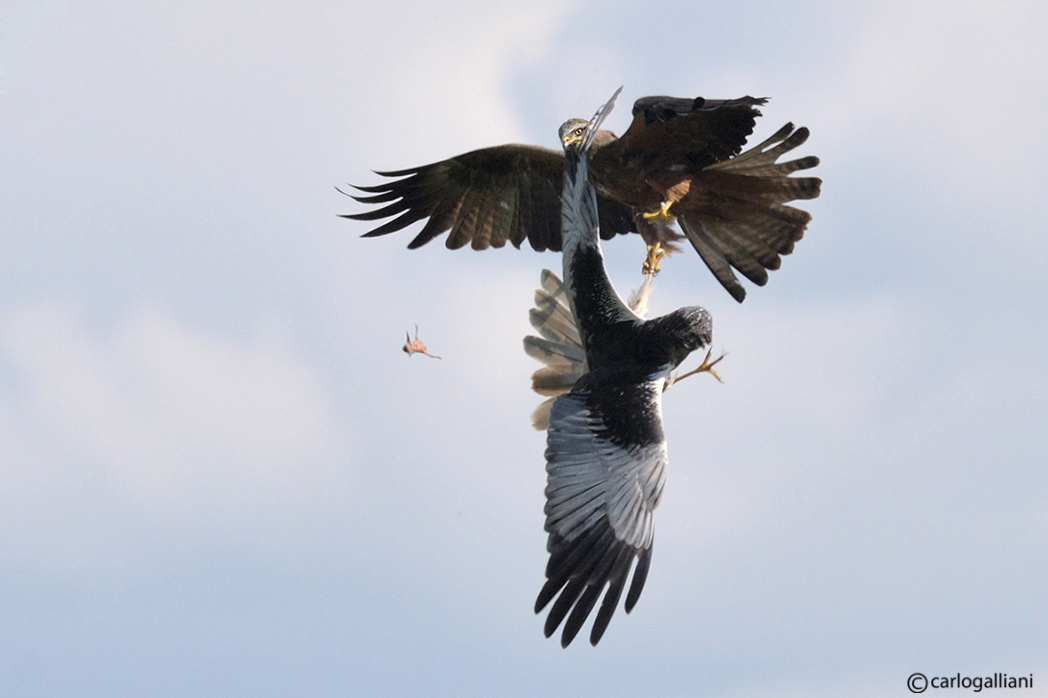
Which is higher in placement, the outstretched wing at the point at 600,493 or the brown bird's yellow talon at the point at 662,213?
the brown bird's yellow talon at the point at 662,213

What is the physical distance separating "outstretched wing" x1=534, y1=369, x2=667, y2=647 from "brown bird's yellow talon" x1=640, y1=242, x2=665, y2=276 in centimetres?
126

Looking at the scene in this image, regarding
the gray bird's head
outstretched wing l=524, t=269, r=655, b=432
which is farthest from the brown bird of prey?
the gray bird's head

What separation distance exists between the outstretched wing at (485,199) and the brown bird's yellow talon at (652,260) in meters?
1.77

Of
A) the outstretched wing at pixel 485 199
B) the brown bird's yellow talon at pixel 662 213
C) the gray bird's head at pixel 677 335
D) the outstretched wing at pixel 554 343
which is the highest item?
the outstretched wing at pixel 485 199

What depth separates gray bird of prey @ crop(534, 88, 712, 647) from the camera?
22.9ft

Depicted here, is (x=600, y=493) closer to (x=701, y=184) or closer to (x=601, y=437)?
(x=601, y=437)

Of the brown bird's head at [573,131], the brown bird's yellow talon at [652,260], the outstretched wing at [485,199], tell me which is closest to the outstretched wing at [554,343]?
the brown bird's yellow talon at [652,260]

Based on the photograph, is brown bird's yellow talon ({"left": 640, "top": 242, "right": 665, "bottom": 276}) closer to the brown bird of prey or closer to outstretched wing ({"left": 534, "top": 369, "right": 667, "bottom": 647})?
the brown bird of prey

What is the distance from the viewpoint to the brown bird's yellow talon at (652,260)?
868cm

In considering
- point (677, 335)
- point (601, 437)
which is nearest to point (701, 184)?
point (677, 335)

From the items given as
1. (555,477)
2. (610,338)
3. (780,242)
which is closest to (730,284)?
(780,242)

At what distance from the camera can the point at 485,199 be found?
10688 millimetres

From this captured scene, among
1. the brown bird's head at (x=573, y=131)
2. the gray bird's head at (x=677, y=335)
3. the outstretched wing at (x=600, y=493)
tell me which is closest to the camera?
the outstretched wing at (x=600, y=493)

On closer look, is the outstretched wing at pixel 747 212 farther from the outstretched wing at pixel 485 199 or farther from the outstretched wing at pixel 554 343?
the outstretched wing at pixel 485 199
